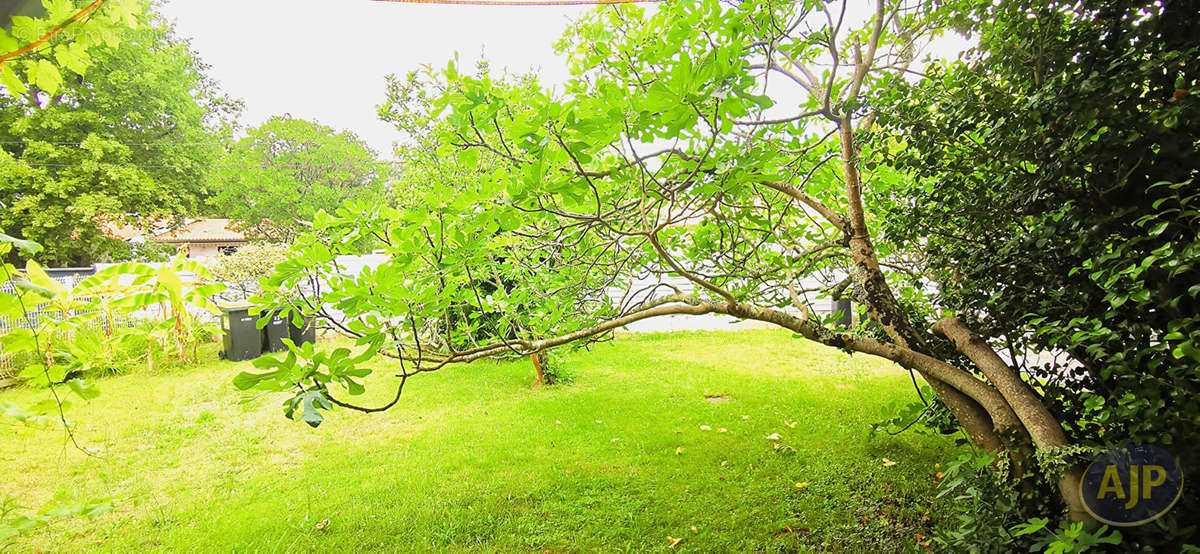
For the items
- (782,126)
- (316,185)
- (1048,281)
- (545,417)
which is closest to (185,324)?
(545,417)

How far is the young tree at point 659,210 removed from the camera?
1153mm

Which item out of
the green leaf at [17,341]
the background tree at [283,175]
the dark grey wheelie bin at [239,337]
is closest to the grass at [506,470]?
the green leaf at [17,341]

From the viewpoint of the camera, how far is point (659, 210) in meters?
1.71

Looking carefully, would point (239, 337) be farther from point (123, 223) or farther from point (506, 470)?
point (123, 223)

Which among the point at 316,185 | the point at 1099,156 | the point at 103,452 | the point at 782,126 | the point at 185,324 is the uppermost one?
the point at 316,185

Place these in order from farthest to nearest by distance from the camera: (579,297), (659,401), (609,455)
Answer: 1. (659,401)
2. (609,455)
3. (579,297)

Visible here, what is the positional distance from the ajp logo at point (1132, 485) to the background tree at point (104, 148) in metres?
12.2

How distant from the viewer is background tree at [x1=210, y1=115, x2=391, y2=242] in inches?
562

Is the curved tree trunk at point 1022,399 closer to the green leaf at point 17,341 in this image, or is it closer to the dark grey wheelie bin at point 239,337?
the green leaf at point 17,341

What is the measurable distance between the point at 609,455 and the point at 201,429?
132 inches

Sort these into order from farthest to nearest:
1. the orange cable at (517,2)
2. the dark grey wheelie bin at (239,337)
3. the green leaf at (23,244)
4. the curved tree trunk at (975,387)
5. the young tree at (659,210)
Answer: the dark grey wheelie bin at (239,337), the orange cable at (517,2), the curved tree trunk at (975,387), the young tree at (659,210), the green leaf at (23,244)

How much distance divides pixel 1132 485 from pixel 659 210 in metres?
1.43

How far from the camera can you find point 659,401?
4.47 meters

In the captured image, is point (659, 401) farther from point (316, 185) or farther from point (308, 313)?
point (316, 185)
